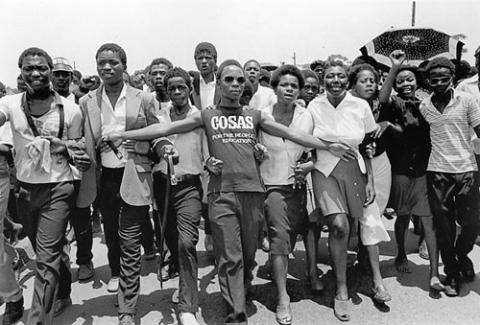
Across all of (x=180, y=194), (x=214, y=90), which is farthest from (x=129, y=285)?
(x=214, y=90)

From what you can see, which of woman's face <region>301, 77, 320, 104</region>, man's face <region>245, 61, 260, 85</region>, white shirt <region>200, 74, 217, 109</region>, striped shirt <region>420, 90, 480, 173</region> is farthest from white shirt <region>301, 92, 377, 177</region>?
man's face <region>245, 61, 260, 85</region>

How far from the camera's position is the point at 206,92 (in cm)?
506

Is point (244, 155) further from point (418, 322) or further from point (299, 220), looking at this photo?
point (418, 322)

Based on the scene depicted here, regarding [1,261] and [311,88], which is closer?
A: [1,261]

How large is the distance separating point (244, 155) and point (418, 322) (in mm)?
2204

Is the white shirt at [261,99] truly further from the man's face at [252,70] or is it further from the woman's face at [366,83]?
the woman's face at [366,83]

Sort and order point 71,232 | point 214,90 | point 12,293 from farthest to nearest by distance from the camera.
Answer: point 71,232, point 214,90, point 12,293

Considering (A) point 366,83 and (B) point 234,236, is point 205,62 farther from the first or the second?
(B) point 234,236

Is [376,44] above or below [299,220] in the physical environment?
above

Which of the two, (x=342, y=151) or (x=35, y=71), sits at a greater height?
(x=35, y=71)

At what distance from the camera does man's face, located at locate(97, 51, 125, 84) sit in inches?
140

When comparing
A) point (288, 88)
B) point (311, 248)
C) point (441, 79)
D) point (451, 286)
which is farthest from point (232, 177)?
point (451, 286)

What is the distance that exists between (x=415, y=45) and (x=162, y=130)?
16.6 ft

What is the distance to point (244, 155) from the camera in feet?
11.1
